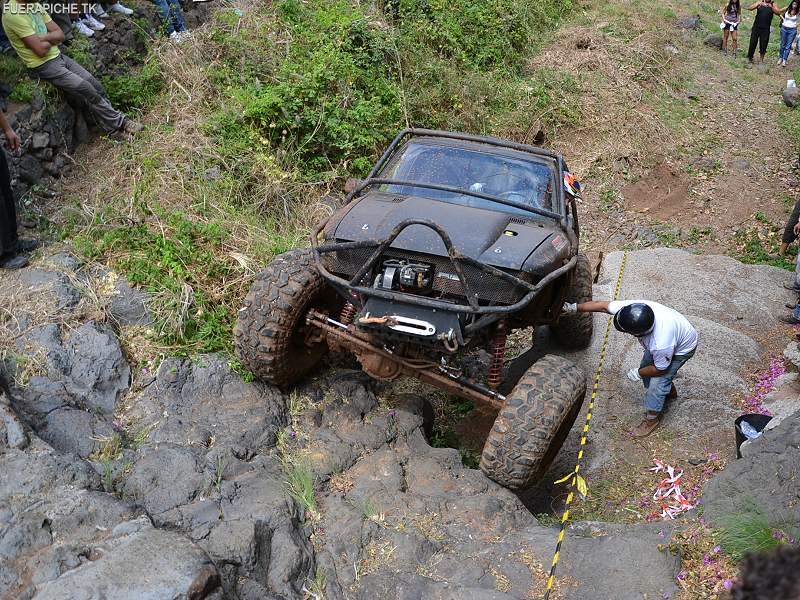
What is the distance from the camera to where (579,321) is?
23.3 feet

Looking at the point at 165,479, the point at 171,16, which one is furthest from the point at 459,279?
the point at 171,16

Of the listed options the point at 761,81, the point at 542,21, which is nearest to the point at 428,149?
the point at 542,21

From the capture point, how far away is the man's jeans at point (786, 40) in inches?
616

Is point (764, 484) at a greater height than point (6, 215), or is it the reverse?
point (6, 215)

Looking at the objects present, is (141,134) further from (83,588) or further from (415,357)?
(83,588)

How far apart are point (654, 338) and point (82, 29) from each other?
285 inches

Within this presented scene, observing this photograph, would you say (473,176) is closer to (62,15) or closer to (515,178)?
(515,178)

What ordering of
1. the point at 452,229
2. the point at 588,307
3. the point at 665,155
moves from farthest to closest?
1. the point at 665,155
2. the point at 588,307
3. the point at 452,229

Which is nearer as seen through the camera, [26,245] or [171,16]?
[26,245]

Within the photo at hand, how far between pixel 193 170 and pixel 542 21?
9.74m

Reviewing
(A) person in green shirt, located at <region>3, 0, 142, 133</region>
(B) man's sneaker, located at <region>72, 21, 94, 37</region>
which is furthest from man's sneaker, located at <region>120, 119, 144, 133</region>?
(B) man's sneaker, located at <region>72, 21, 94, 37</region>

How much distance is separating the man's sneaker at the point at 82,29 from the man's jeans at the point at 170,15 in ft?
4.36

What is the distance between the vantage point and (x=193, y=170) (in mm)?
7691

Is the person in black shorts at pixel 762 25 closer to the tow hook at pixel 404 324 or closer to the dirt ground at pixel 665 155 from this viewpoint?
the dirt ground at pixel 665 155
